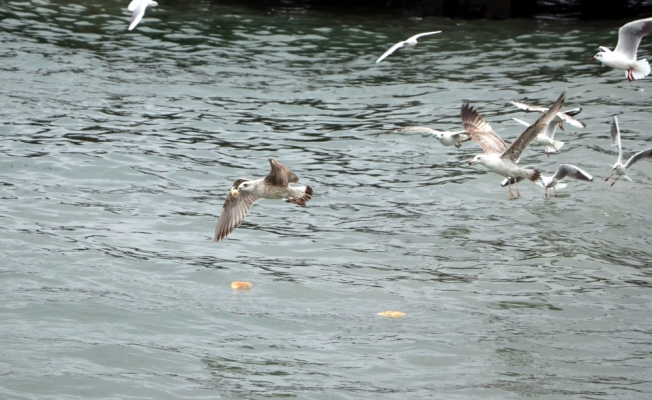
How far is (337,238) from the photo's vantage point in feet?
37.8

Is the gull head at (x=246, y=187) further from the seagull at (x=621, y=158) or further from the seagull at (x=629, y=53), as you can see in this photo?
the seagull at (x=629, y=53)

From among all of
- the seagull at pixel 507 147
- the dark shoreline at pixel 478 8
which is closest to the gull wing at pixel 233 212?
the seagull at pixel 507 147

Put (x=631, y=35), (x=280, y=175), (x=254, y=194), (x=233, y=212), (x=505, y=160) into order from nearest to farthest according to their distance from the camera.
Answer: (x=280, y=175), (x=254, y=194), (x=233, y=212), (x=505, y=160), (x=631, y=35)

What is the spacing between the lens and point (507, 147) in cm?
1205

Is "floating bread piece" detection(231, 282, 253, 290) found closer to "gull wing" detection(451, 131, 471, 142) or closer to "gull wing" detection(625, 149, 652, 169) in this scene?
"gull wing" detection(451, 131, 471, 142)

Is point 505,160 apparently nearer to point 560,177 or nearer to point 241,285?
point 560,177

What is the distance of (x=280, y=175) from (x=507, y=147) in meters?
4.06

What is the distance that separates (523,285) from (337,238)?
8.13 ft

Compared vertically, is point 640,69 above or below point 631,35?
below

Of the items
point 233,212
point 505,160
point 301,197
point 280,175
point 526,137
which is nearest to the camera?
point 280,175

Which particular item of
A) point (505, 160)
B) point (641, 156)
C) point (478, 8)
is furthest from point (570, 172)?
point (478, 8)

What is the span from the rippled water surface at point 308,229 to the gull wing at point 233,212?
20.9 inches

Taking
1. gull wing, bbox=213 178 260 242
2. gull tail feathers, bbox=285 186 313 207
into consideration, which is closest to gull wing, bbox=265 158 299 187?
gull tail feathers, bbox=285 186 313 207

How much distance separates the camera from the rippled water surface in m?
8.17
